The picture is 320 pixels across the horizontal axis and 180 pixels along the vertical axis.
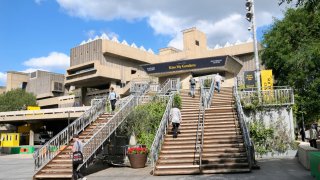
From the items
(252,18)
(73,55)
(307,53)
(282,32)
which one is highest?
(73,55)

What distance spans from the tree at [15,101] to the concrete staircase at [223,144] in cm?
6866

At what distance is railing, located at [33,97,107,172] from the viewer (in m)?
15.2

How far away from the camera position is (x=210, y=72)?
3447 centimetres

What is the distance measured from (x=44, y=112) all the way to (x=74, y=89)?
108 feet

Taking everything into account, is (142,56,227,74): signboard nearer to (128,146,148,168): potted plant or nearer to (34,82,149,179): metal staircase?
(34,82,149,179): metal staircase

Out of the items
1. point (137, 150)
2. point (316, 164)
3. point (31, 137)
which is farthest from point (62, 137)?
point (31, 137)

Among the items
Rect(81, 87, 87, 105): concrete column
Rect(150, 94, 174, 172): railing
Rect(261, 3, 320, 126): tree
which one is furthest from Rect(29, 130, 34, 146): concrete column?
Rect(150, 94, 174, 172): railing

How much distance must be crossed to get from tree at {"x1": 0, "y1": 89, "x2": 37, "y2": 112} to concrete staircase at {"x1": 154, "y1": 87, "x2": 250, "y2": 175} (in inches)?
2673

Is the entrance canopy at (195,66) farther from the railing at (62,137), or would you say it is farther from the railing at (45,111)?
the railing at (62,137)

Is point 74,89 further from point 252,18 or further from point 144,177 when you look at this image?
point 144,177

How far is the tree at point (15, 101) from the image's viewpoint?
256 ft

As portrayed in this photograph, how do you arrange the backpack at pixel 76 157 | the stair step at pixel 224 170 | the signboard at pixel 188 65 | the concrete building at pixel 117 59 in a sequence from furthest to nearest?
1. the concrete building at pixel 117 59
2. the signboard at pixel 188 65
3. the stair step at pixel 224 170
4. the backpack at pixel 76 157

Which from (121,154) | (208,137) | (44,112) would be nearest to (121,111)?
(121,154)

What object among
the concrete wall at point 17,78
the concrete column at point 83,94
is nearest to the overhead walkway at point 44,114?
the concrete column at point 83,94
